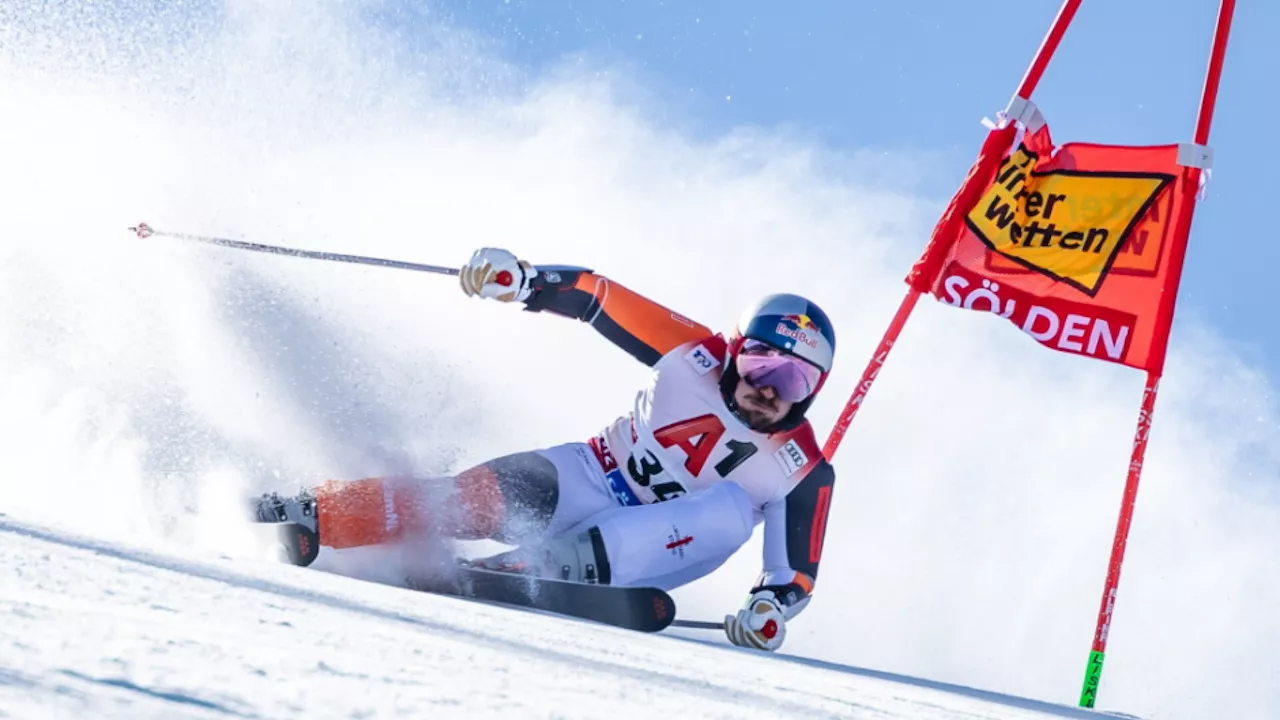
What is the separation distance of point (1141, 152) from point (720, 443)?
3.42 meters

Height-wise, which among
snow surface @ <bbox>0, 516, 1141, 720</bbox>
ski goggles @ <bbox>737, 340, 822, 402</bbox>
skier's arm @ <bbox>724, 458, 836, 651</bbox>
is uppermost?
ski goggles @ <bbox>737, 340, 822, 402</bbox>

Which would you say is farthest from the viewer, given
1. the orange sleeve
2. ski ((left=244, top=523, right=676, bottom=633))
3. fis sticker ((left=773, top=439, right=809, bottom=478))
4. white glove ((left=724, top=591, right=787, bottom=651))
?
the orange sleeve

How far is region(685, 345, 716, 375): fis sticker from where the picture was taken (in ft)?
18.9

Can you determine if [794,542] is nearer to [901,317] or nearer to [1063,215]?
[901,317]

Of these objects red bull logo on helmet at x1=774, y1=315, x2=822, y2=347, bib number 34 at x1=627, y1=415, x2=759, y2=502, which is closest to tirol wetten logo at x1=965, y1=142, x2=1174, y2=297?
red bull logo on helmet at x1=774, y1=315, x2=822, y2=347

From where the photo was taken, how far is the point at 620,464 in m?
5.84

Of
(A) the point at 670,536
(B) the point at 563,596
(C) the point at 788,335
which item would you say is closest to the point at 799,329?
(C) the point at 788,335

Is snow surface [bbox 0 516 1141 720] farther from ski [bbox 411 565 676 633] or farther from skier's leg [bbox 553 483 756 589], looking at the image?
skier's leg [bbox 553 483 756 589]

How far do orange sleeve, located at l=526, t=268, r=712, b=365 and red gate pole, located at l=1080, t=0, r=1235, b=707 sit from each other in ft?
7.58

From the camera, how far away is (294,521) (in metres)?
4.51

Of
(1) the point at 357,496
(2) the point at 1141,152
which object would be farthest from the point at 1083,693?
(1) the point at 357,496

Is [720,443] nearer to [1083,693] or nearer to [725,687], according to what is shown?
[1083,693]

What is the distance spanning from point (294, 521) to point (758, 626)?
5.95 ft

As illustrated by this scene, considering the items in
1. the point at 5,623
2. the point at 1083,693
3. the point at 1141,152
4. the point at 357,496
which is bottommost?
the point at 5,623
